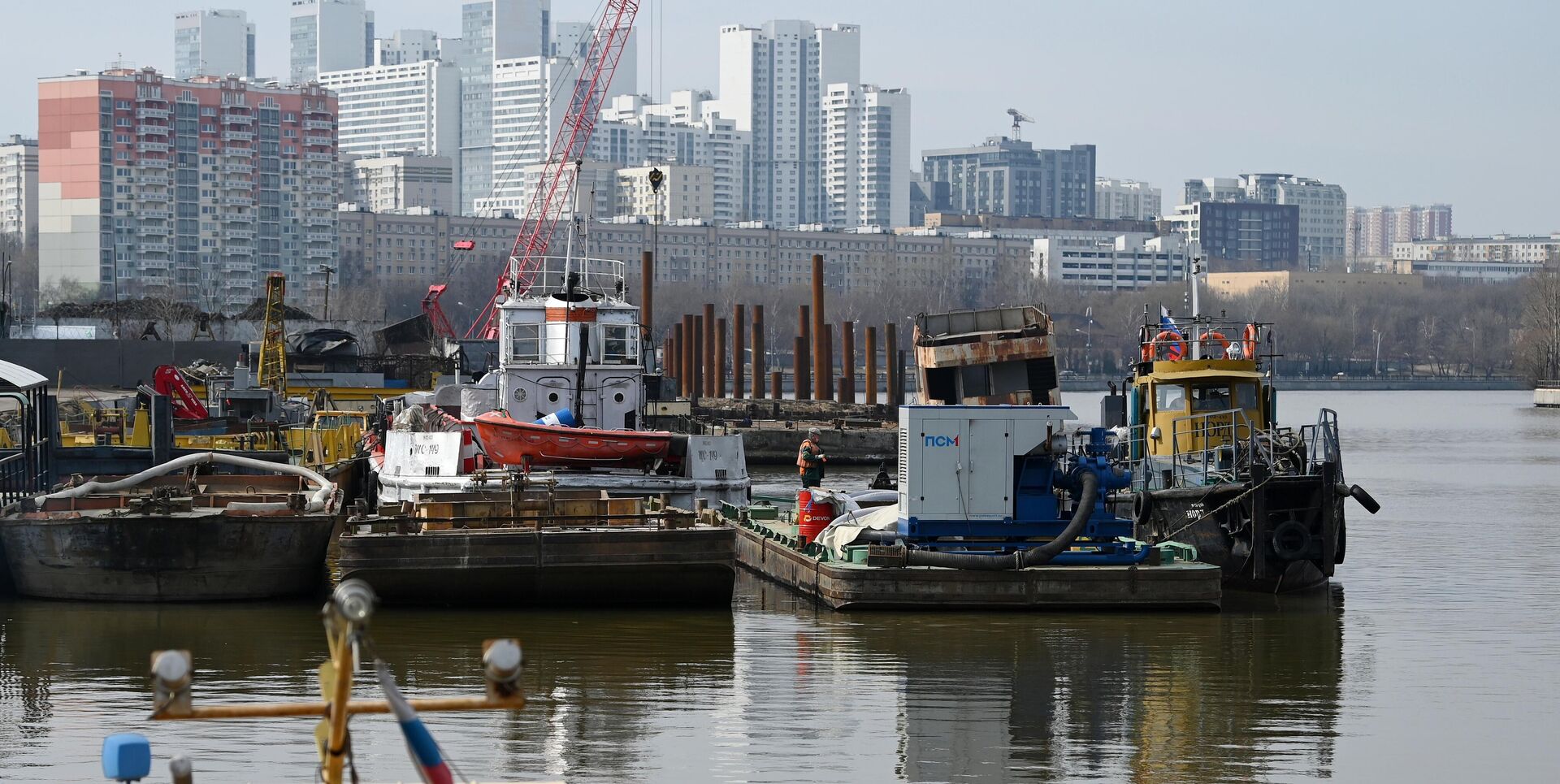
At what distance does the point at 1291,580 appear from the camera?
23016 mm

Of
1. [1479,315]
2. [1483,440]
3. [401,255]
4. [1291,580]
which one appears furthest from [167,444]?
[1479,315]

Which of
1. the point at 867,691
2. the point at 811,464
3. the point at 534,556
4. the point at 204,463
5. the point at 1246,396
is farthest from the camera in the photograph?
the point at 811,464

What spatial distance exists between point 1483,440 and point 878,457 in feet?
111

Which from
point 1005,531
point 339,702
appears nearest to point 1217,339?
point 1005,531

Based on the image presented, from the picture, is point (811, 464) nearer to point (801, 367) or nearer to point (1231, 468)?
point (1231, 468)

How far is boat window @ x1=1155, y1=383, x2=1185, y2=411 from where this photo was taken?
985 inches

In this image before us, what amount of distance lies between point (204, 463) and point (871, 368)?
140 feet

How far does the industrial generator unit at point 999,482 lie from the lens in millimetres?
19797

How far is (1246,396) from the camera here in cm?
2497

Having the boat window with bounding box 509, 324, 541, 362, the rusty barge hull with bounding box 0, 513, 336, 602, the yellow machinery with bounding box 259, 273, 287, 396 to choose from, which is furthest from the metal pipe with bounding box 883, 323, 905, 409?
the rusty barge hull with bounding box 0, 513, 336, 602

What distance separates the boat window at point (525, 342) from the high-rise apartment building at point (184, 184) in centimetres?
13018

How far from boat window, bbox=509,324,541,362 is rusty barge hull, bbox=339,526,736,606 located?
8219 millimetres

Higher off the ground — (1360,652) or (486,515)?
(486,515)

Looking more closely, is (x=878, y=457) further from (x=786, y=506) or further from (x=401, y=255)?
(x=401, y=255)
